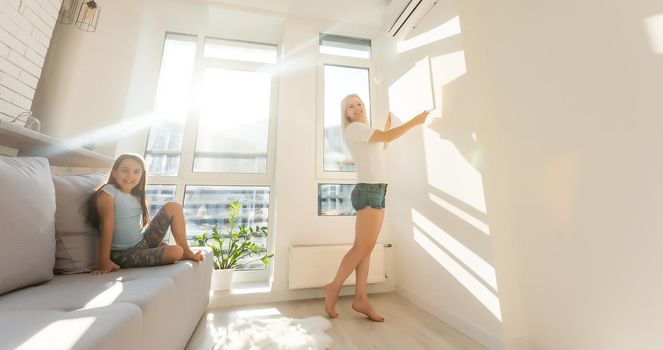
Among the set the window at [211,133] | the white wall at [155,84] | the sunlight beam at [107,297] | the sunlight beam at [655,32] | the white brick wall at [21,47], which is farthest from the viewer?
the window at [211,133]

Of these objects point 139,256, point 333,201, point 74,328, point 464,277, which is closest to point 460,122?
point 464,277

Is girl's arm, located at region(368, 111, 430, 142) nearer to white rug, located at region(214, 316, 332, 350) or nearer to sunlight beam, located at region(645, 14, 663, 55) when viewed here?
sunlight beam, located at region(645, 14, 663, 55)

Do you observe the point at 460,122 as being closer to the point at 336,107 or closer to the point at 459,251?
A: the point at 459,251

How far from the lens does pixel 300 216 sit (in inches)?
91.4

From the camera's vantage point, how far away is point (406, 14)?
213 centimetres

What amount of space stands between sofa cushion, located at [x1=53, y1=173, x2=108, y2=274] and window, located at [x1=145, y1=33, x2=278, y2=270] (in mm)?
1148

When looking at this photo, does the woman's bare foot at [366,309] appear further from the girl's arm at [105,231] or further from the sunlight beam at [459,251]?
the girl's arm at [105,231]

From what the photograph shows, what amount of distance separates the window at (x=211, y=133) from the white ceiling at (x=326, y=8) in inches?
21.1

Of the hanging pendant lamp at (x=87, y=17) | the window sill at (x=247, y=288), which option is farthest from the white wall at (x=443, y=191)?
the hanging pendant lamp at (x=87, y=17)

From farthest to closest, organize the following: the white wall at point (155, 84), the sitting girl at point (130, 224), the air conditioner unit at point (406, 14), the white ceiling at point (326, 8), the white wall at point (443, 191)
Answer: the white ceiling at point (326, 8)
the white wall at point (155, 84)
the air conditioner unit at point (406, 14)
the white wall at point (443, 191)
the sitting girl at point (130, 224)

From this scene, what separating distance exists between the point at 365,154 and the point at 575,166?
1.11 m

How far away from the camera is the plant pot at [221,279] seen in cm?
202

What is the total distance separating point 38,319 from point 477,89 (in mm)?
2117

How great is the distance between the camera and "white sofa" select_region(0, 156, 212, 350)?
21.2 inches
